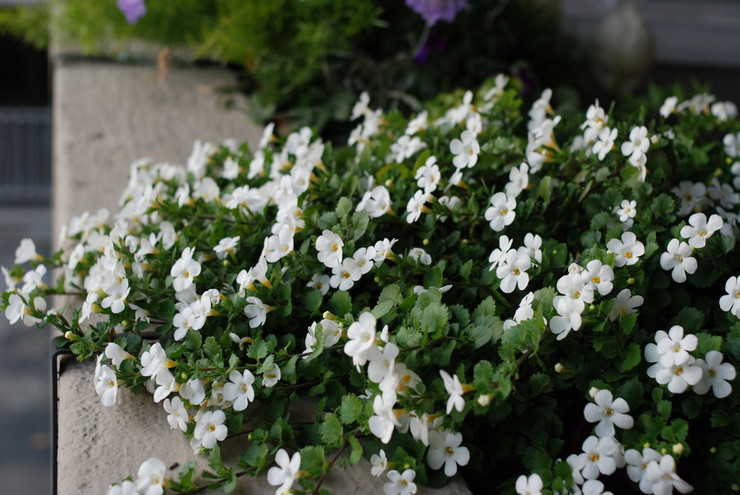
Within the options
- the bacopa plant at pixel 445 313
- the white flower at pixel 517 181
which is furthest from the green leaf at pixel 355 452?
the white flower at pixel 517 181

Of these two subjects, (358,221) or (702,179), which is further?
(702,179)

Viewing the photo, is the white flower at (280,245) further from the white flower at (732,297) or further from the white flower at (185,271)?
the white flower at (732,297)

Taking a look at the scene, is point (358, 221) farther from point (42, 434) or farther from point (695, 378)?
→ point (42, 434)

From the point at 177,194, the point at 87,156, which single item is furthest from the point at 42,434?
the point at 177,194

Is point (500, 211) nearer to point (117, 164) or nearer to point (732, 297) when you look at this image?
point (732, 297)

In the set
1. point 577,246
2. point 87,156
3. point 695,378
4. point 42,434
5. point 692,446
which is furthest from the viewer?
point 42,434

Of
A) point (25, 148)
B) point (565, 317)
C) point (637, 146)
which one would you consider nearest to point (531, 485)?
point (565, 317)
